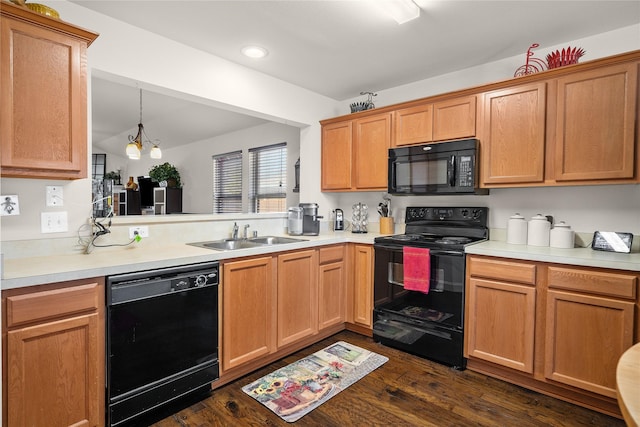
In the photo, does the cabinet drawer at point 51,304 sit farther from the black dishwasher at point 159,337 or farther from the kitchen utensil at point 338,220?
the kitchen utensil at point 338,220

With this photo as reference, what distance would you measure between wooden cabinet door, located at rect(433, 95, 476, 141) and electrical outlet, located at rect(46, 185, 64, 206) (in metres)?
2.74

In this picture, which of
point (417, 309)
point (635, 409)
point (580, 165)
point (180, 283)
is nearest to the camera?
point (635, 409)

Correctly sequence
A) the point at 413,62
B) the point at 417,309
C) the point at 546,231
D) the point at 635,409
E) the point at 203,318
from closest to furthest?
the point at 635,409 → the point at 203,318 → the point at 546,231 → the point at 417,309 → the point at 413,62

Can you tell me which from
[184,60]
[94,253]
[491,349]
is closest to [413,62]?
[184,60]

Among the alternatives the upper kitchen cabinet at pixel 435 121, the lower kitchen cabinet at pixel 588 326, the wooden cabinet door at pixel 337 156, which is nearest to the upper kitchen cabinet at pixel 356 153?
the wooden cabinet door at pixel 337 156

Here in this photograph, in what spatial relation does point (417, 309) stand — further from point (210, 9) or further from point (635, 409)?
point (210, 9)

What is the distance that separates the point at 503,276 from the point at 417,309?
2.30 ft

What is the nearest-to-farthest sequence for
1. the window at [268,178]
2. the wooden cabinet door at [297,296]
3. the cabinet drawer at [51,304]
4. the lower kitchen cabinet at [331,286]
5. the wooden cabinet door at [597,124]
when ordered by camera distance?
1. the cabinet drawer at [51,304]
2. the wooden cabinet door at [597,124]
3. the wooden cabinet door at [297,296]
4. the lower kitchen cabinet at [331,286]
5. the window at [268,178]

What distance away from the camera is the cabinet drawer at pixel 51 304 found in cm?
141

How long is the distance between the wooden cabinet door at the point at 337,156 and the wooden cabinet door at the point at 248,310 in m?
1.45

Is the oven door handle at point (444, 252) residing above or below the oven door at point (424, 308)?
above

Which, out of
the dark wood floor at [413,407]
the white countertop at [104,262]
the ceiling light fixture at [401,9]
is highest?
the ceiling light fixture at [401,9]

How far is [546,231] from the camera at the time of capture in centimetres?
244

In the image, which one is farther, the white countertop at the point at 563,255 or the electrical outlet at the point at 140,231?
the electrical outlet at the point at 140,231
